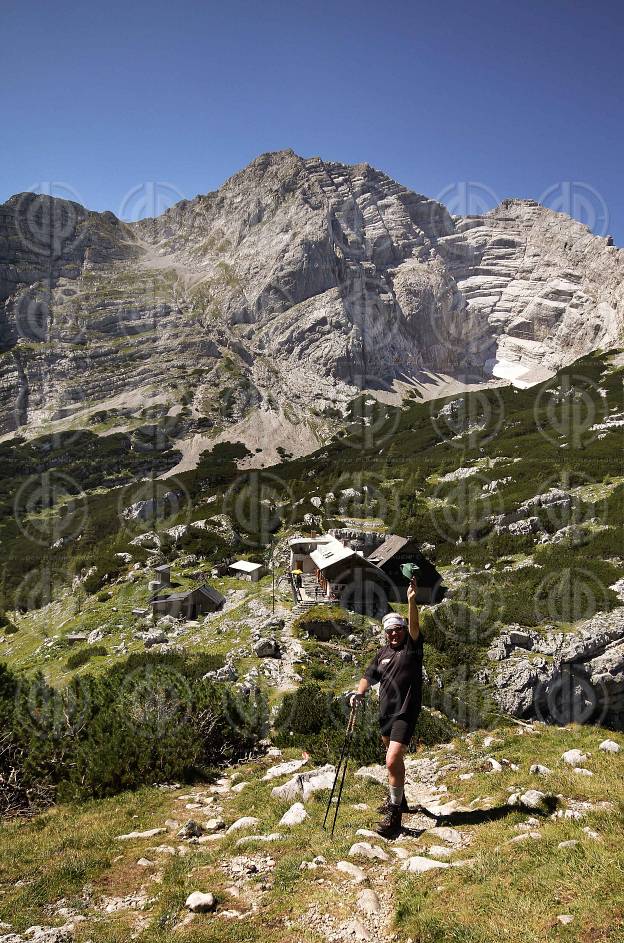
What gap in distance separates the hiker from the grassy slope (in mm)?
419

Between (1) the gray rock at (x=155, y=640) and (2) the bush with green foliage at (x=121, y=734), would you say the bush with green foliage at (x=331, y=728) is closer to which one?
(2) the bush with green foliage at (x=121, y=734)

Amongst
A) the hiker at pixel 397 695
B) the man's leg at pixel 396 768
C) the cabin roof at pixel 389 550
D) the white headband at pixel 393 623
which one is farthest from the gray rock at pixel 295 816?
the cabin roof at pixel 389 550

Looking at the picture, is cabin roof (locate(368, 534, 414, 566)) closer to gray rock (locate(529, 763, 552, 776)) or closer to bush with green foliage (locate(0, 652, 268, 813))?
bush with green foliage (locate(0, 652, 268, 813))

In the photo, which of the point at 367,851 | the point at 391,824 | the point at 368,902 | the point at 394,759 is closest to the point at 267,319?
the point at 394,759

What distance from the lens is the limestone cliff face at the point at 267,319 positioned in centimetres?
13788

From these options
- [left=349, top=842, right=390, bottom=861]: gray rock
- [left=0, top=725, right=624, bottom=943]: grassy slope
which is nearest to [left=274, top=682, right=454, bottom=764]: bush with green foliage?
[left=0, top=725, right=624, bottom=943]: grassy slope

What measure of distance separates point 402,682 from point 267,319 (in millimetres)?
167267

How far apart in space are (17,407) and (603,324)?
186 metres

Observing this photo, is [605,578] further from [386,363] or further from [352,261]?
[352,261]

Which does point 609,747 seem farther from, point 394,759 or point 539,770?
point 394,759

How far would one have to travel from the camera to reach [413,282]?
18925 centimetres

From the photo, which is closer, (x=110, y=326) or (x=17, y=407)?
(x=17, y=407)

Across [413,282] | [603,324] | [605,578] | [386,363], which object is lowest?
[605,578]

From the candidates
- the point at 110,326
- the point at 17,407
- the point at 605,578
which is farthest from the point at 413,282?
the point at 605,578
